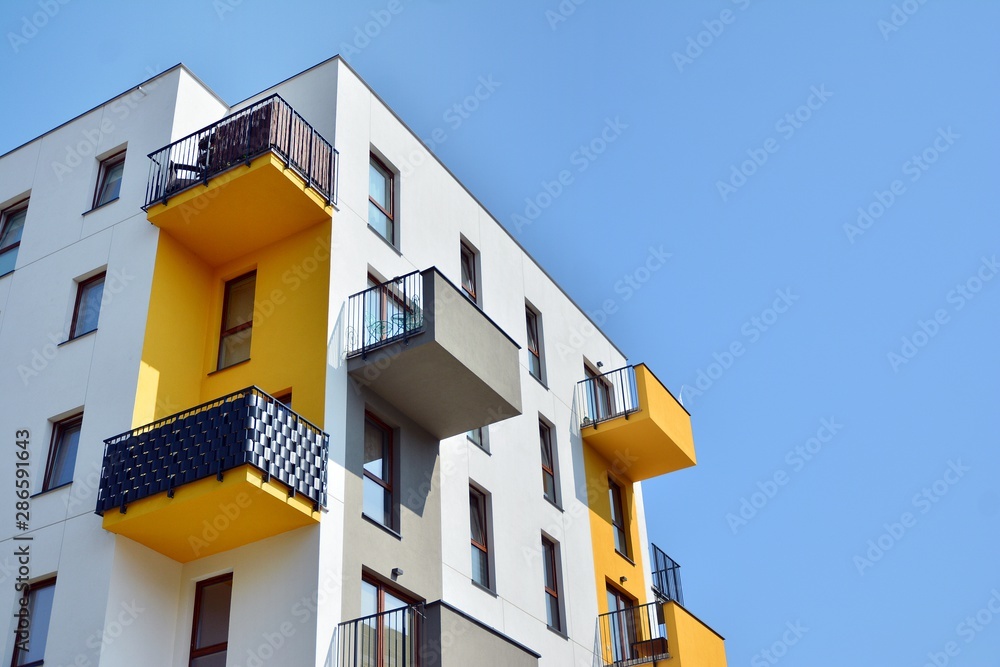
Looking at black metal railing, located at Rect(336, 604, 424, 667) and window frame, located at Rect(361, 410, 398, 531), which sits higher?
window frame, located at Rect(361, 410, 398, 531)

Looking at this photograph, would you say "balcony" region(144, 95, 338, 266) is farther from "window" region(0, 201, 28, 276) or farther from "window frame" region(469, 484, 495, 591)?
"window frame" region(469, 484, 495, 591)

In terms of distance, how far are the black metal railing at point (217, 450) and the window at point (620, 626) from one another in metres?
9.02

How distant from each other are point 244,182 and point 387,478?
500 cm

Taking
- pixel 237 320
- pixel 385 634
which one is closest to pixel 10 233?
pixel 237 320

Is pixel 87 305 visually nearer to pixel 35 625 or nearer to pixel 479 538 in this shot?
pixel 35 625

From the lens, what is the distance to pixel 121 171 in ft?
65.0

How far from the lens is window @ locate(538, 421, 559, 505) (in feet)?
74.6

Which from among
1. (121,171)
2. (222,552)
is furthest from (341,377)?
(121,171)

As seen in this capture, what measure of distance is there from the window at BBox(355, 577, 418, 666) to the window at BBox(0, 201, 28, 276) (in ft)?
29.8

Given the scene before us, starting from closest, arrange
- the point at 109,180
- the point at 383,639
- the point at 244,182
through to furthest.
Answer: the point at 383,639, the point at 244,182, the point at 109,180

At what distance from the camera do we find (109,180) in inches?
784

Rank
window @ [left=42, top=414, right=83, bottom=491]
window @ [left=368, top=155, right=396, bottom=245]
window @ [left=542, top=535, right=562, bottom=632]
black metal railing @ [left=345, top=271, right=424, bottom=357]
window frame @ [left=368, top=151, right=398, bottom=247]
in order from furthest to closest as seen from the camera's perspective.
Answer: window @ [left=542, top=535, right=562, bottom=632] < window frame @ [left=368, top=151, right=398, bottom=247] < window @ [left=368, top=155, right=396, bottom=245] < black metal railing @ [left=345, top=271, right=424, bottom=357] < window @ [left=42, top=414, right=83, bottom=491]

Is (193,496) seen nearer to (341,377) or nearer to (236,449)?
(236,449)

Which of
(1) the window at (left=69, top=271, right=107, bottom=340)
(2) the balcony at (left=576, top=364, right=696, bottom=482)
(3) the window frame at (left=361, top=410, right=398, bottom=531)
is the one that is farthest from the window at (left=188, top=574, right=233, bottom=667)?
(2) the balcony at (left=576, top=364, right=696, bottom=482)
